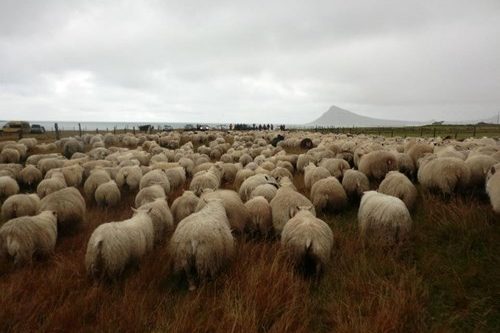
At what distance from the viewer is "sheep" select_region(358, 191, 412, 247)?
577cm

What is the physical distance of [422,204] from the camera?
7.62 meters

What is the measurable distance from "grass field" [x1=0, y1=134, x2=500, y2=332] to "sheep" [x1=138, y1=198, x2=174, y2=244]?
0.65 m

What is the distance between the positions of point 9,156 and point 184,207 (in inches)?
567

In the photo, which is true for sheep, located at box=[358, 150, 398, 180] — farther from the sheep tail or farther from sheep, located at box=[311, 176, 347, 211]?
the sheep tail

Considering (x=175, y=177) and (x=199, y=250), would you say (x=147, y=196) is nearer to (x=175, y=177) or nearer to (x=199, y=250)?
(x=175, y=177)

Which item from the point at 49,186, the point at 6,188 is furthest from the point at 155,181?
the point at 6,188

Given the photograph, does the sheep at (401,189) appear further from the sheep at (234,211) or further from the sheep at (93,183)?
the sheep at (93,183)

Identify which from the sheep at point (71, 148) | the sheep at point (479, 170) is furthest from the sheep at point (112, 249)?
the sheep at point (71, 148)

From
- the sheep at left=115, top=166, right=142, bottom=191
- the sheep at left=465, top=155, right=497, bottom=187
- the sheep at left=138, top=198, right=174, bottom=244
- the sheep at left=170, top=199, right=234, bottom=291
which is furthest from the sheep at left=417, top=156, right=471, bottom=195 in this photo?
the sheep at left=115, top=166, right=142, bottom=191

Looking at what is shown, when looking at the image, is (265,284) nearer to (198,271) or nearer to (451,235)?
(198,271)

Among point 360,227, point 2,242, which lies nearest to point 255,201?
point 360,227

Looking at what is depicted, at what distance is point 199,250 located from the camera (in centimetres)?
477

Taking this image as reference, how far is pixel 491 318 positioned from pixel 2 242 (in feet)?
23.9

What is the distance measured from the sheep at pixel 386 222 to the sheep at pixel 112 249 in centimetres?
408
